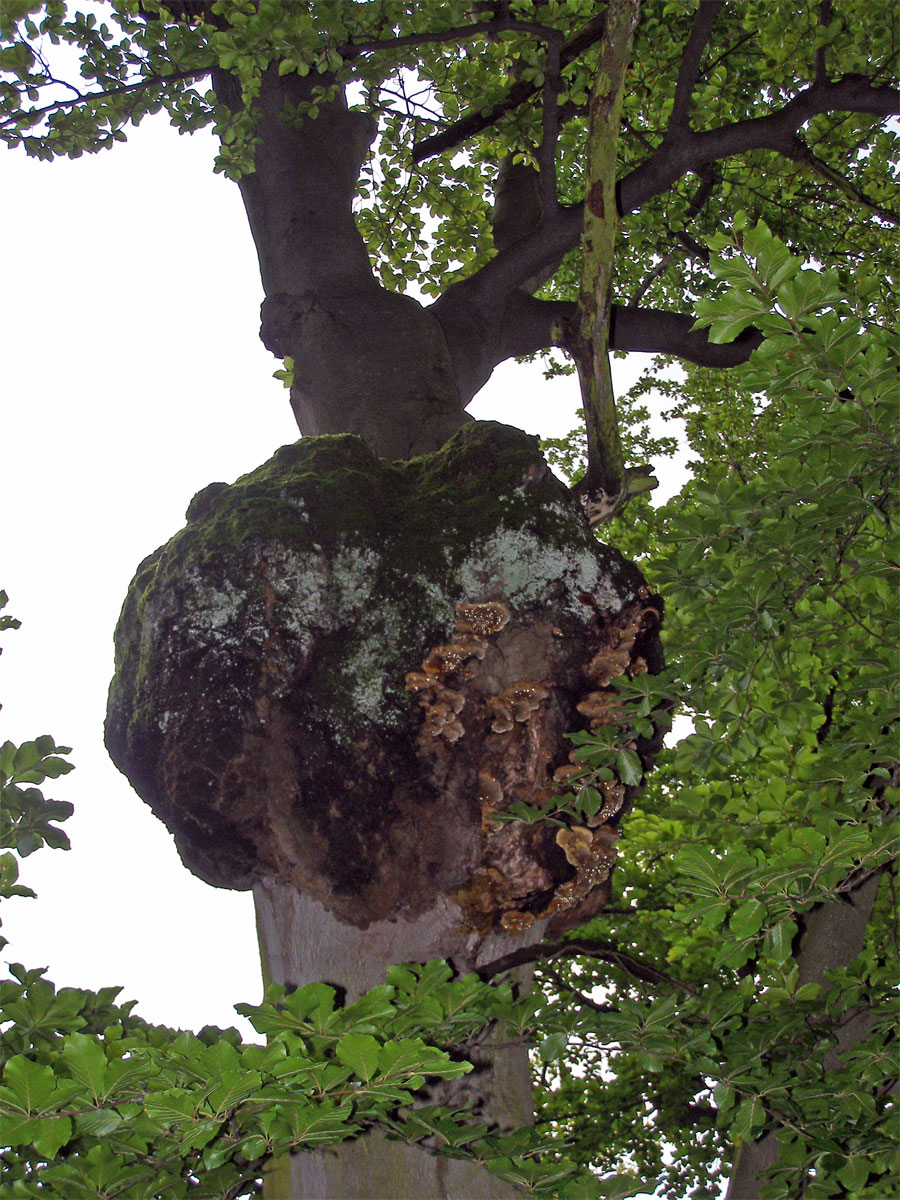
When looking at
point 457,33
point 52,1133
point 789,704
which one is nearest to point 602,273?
point 457,33

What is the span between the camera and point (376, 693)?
256cm

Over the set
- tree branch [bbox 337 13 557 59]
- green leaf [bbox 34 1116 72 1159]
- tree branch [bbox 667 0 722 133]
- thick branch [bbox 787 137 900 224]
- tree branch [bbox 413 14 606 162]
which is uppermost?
tree branch [bbox 413 14 606 162]

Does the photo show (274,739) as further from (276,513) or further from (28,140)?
(28,140)

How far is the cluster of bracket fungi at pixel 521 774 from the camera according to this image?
2521 millimetres

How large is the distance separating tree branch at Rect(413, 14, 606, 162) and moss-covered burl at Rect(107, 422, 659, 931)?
3240mm

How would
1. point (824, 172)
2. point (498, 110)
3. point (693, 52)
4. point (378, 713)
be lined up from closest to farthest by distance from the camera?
point (378, 713), point (693, 52), point (824, 172), point (498, 110)

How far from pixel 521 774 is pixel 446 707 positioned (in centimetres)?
30

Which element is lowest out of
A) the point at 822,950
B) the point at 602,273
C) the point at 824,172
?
the point at 822,950

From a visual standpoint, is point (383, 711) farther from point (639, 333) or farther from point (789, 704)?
point (639, 333)

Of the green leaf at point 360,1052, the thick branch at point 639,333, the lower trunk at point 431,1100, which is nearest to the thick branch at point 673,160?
the thick branch at point 639,333

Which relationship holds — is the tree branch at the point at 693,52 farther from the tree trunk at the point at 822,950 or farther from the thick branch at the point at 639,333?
the tree trunk at the point at 822,950

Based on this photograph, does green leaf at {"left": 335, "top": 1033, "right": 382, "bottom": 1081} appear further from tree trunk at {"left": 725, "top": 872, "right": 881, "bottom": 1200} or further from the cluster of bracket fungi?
tree trunk at {"left": 725, "top": 872, "right": 881, "bottom": 1200}

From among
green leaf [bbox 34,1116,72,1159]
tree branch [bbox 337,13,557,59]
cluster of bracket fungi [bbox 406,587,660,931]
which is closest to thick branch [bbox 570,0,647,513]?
tree branch [bbox 337,13,557,59]

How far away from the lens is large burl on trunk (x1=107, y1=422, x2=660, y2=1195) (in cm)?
251
